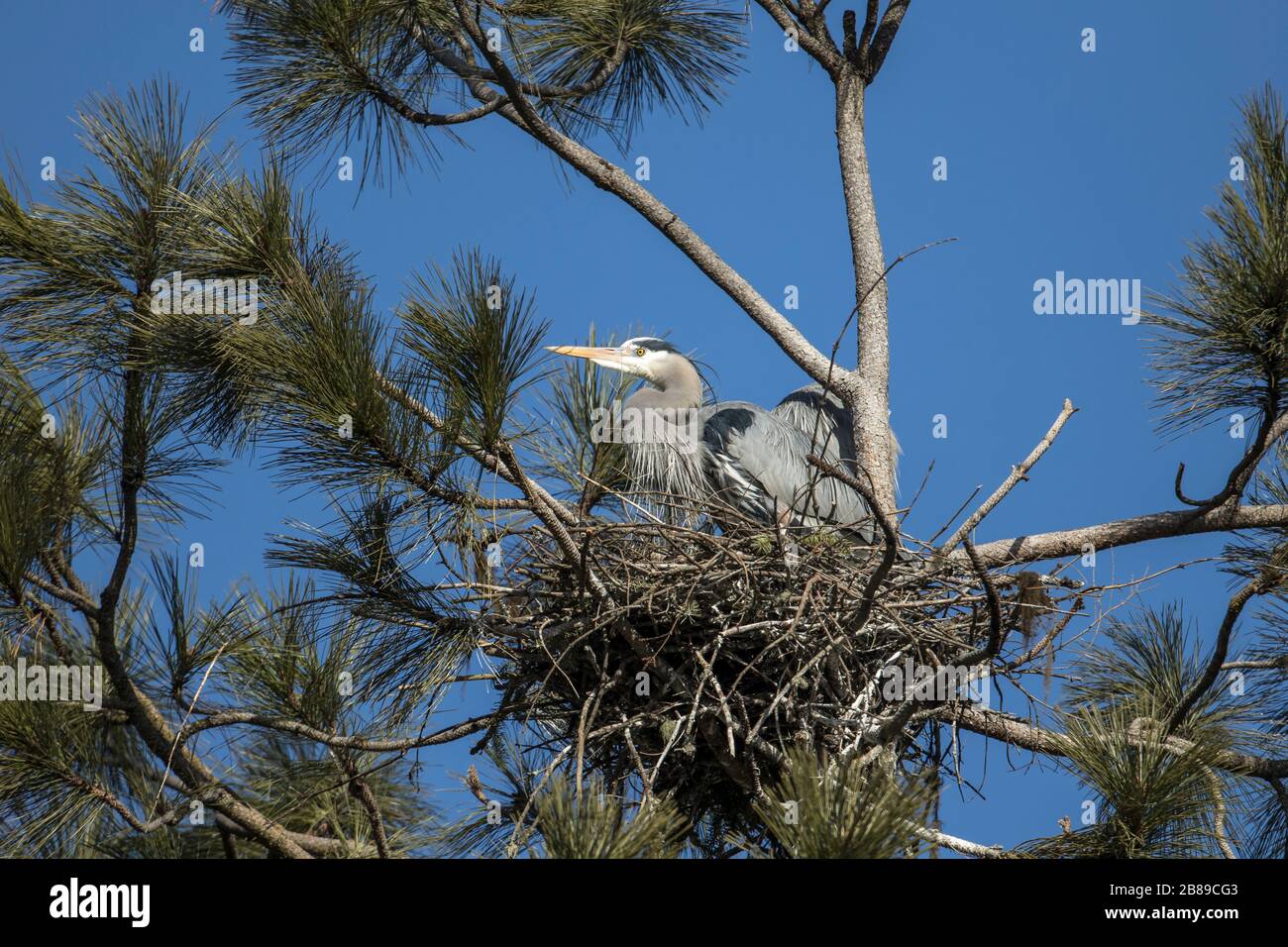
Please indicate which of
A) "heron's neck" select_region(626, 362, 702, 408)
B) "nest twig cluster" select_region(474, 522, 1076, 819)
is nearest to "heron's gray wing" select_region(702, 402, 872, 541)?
"heron's neck" select_region(626, 362, 702, 408)

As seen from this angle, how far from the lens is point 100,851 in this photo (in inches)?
170

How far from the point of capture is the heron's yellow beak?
216 inches

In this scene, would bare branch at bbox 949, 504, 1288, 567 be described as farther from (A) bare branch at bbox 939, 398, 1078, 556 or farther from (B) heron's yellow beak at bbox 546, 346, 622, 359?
(B) heron's yellow beak at bbox 546, 346, 622, 359

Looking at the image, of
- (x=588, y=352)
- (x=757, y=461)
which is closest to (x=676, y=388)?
(x=588, y=352)

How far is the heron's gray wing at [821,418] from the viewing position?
541 centimetres

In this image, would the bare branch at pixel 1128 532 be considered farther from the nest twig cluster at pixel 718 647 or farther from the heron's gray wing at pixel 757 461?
the heron's gray wing at pixel 757 461

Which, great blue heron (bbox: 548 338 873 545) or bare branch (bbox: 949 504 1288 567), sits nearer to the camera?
bare branch (bbox: 949 504 1288 567)

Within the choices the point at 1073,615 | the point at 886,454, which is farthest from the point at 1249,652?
the point at 886,454

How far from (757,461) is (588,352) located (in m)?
0.77

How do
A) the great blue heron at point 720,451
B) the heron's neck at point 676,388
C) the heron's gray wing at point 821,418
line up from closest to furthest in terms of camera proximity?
the great blue heron at point 720,451
the heron's gray wing at point 821,418
the heron's neck at point 676,388

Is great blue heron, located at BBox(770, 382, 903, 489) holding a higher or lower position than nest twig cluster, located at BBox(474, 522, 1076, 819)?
higher

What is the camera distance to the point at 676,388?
18.7 ft

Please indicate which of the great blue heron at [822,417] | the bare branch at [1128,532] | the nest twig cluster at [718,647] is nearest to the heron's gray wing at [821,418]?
the great blue heron at [822,417]

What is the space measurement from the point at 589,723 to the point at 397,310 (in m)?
1.11
